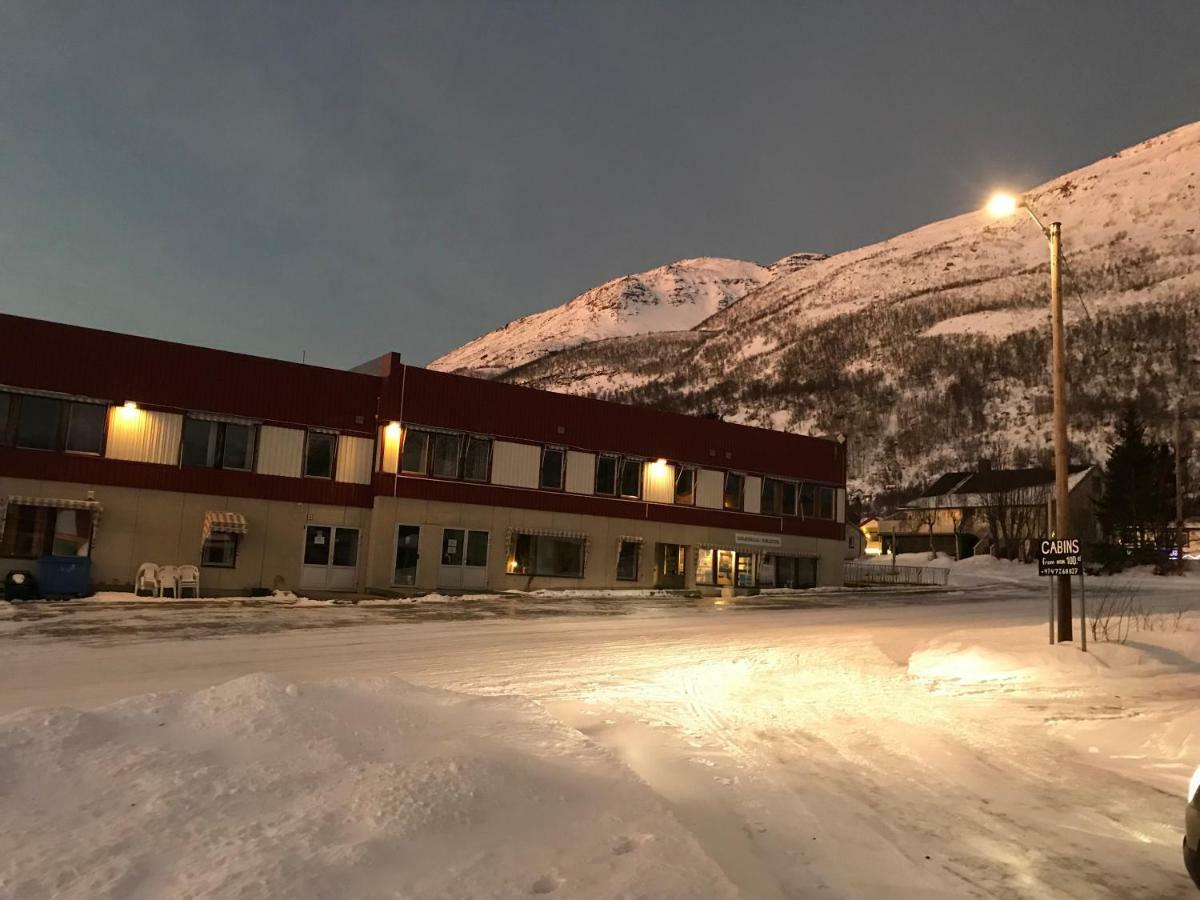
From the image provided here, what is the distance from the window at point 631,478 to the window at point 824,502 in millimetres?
10974

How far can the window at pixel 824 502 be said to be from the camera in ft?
135

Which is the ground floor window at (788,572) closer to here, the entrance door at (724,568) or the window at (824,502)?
the entrance door at (724,568)

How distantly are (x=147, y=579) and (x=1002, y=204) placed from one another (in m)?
23.6

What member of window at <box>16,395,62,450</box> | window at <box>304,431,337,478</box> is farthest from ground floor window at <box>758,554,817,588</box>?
window at <box>16,395,62,450</box>

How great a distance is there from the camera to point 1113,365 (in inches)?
5940

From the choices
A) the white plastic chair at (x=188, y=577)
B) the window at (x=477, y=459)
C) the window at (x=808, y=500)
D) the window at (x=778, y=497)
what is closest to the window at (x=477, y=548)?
the window at (x=477, y=459)

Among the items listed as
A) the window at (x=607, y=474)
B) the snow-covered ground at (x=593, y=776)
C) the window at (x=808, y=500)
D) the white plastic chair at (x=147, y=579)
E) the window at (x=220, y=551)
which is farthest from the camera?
the window at (x=808, y=500)

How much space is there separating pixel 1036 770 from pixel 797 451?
3367 centimetres

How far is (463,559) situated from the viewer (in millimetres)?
30172

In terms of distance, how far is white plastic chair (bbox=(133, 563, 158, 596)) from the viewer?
24.1 metres

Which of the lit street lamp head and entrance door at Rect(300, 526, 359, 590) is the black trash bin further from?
the lit street lamp head

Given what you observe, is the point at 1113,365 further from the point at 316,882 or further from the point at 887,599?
the point at 316,882

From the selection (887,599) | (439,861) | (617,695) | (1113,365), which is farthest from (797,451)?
(1113,365)

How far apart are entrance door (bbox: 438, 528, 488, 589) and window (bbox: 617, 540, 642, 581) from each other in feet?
19.6
